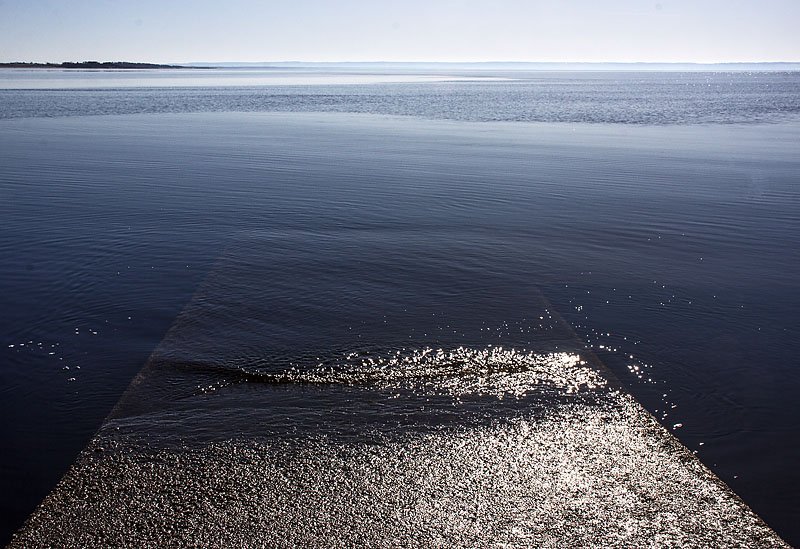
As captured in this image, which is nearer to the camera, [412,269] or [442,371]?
[442,371]

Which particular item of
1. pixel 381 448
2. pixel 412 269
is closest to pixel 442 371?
pixel 381 448

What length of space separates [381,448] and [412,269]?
430cm

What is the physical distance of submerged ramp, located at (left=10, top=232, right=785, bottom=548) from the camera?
3.83m

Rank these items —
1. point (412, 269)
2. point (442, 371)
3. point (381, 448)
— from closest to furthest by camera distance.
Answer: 1. point (381, 448)
2. point (442, 371)
3. point (412, 269)

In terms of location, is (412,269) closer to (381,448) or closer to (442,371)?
(442,371)

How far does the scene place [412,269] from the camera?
8734mm

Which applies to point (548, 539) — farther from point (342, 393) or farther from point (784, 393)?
point (784, 393)

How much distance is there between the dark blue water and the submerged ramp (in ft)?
0.42

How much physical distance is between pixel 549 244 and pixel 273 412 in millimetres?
6171

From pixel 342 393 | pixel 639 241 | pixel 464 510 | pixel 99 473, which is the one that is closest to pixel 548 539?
pixel 464 510

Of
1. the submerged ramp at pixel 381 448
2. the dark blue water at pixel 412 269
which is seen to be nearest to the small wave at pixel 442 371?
the submerged ramp at pixel 381 448

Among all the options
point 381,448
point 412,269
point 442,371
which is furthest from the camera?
point 412,269

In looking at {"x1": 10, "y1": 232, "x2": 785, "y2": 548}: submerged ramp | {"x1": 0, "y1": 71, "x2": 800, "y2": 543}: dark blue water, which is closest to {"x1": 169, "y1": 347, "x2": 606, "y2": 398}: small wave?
{"x1": 10, "y1": 232, "x2": 785, "y2": 548}: submerged ramp

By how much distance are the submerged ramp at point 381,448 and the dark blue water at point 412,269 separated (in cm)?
13
